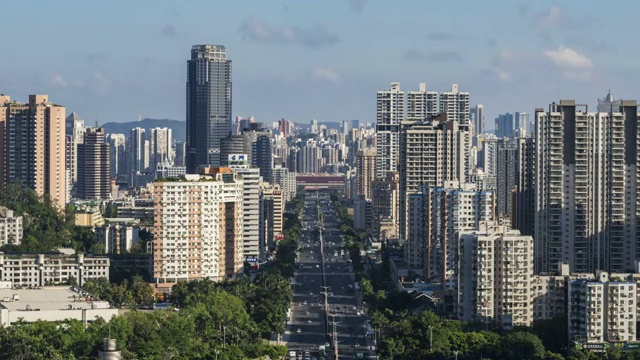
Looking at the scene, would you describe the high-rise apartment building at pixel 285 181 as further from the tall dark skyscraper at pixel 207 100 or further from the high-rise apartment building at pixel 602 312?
the high-rise apartment building at pixel 602 312

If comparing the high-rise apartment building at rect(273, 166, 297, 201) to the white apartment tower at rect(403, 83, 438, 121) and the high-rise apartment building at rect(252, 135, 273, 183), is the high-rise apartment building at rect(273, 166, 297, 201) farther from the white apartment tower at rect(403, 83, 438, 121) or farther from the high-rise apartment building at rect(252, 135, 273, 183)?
the white apartment tower at rect(403, 83, 438, 121)

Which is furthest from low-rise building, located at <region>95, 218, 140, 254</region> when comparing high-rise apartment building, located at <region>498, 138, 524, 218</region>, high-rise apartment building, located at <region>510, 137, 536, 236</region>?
high-rise apartment building, located at <region>498, 138, 524, 218</region>

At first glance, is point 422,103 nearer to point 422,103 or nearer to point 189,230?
point 422,103

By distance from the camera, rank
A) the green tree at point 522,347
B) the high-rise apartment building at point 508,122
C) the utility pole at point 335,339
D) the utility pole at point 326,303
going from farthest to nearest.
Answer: the high-rise apartment building at point 508,122
the utility pole at point 326,303
the utility pole at point 335,339
the green tree at point 522,347

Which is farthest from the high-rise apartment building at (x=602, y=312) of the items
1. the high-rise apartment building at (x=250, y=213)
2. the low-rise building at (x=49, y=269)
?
the high-rise apartment building at (x=250, y=213)

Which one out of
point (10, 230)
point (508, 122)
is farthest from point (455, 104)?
point (508, 122)
